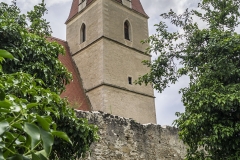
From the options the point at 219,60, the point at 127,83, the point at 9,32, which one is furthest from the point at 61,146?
the point at 127,83

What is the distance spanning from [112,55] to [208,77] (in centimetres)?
1036

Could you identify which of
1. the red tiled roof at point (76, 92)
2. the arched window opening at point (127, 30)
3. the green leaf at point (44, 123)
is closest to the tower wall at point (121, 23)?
the arched window opening at point (127, 30)

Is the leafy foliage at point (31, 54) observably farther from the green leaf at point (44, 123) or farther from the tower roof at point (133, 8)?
the tower roof at point (133, 8)

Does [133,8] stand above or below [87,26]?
above

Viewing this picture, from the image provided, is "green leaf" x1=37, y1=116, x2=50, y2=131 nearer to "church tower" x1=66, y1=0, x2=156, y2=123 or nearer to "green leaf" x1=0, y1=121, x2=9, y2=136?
"green leaf" x1=0, y1=121, x2=9, y2=136

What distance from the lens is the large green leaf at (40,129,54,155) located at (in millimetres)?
957

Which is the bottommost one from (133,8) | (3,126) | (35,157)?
(35,157)

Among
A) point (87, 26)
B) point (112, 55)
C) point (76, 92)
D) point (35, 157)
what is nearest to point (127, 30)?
point (87, 26)

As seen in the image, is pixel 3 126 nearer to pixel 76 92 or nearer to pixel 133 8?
pixel 76 92

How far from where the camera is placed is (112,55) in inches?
628

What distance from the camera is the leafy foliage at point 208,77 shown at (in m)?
5.46

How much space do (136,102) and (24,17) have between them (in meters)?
10.7

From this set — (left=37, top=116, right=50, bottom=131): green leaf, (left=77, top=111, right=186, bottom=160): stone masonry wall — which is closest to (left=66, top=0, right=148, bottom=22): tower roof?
(left=77, top=111, right=186, bottom=160): stone masonry wall

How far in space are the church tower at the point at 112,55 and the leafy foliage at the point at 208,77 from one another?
7833 mm
